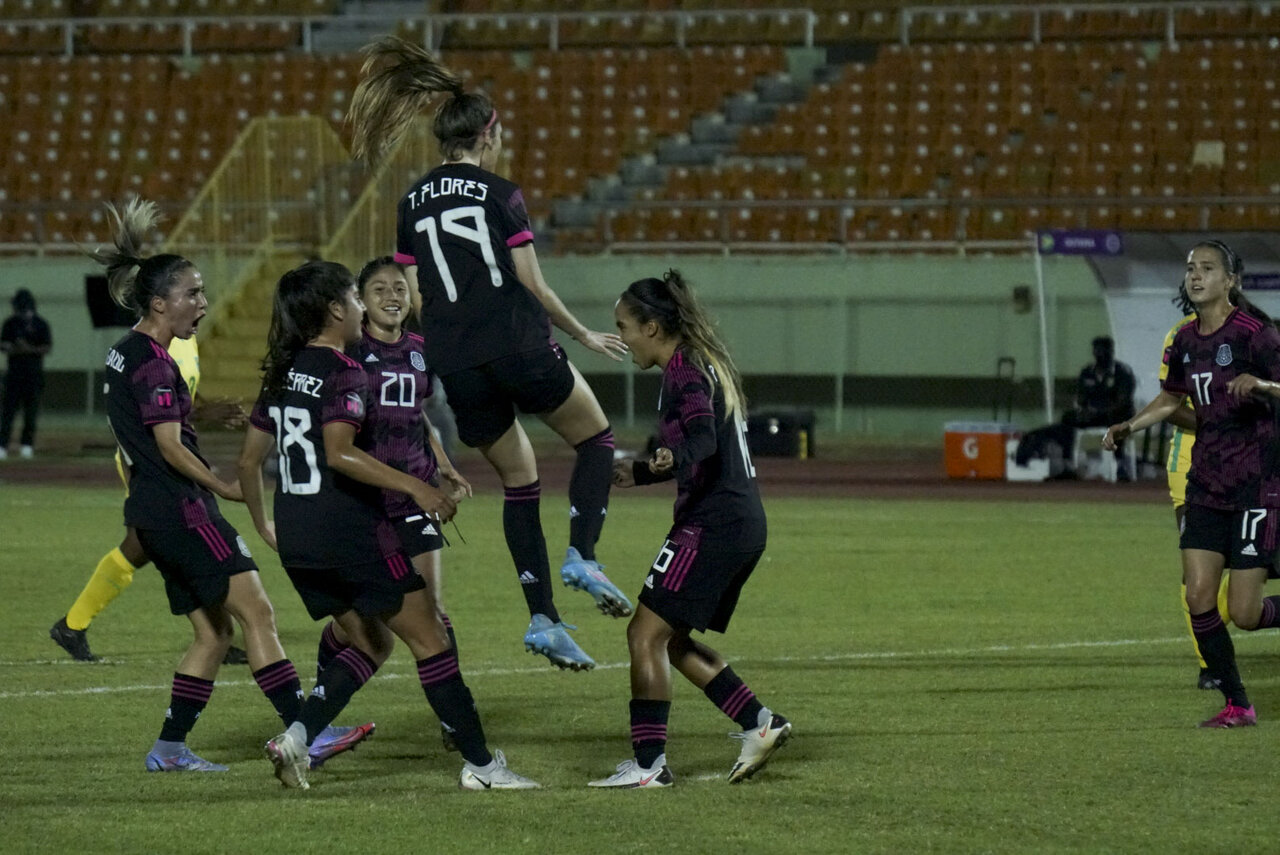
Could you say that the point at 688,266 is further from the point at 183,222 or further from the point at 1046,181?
the point at 183,222

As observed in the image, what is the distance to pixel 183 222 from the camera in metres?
Result: 26.3

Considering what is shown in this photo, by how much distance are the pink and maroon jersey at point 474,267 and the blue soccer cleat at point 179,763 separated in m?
1.77

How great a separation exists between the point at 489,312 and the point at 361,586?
4.10 ft

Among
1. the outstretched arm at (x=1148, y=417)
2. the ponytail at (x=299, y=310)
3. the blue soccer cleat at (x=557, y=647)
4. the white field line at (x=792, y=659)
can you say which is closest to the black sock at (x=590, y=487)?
the blue soccer cleat at (x=557, y=647)

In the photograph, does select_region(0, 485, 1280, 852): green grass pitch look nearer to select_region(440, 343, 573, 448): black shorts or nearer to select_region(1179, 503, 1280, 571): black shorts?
select_region(1179, 503, 1280, 571): black shorts

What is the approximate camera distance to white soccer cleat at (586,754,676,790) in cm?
695

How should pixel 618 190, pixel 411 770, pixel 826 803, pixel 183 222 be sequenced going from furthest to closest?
pixel 618 190
pixel 183 222
pixel 411 770
pixel 826 803

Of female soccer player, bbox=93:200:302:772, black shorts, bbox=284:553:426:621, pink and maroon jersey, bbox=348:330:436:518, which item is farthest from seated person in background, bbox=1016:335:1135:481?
black shorts, bbox=284:553:426:621

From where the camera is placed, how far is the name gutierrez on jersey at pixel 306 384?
6.81m

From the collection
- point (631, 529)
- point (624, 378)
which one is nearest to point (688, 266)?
point (624, 378)

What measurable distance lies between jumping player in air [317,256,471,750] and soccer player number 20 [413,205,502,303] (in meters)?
0.78

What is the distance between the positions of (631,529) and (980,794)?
11468 millimetres

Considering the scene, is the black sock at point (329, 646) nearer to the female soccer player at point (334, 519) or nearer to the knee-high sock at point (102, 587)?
the female soccer player at point (334, 519)

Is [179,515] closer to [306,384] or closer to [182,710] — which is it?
[182,710]
